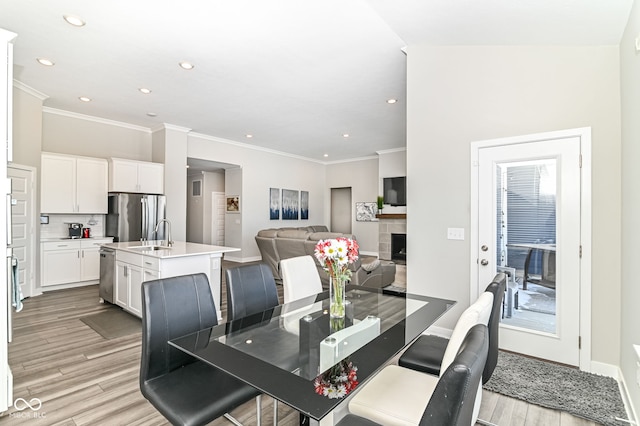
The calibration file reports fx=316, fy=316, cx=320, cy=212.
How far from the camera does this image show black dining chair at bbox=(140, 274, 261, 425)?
1403mm

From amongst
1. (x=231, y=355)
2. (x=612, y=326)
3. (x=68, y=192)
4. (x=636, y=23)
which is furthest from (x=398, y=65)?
(x=68, y=192)

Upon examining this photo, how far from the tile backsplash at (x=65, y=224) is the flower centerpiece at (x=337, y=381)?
6300 millimetres

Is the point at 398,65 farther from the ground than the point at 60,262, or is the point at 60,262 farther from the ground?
the point at 398,65

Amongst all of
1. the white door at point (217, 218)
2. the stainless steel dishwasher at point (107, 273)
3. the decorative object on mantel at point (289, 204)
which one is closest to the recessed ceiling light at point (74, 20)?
the stainless steel dishwasher at point (107, 273)

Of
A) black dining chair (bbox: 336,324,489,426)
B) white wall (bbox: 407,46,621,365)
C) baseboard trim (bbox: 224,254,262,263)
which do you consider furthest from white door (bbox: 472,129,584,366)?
baseboard trim (bbox: 224,254,262,263)

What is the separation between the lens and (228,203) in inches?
343

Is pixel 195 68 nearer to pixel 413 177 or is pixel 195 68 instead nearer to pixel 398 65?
pixel 398 65

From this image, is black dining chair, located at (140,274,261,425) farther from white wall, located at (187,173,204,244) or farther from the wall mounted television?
white wall, located at (187,173,204,244)

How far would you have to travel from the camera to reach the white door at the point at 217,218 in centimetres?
938

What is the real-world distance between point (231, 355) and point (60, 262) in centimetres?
550

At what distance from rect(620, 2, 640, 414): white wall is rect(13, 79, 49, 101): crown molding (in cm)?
668

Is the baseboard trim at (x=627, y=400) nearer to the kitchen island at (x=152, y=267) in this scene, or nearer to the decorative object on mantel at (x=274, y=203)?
the kitchen island at (x=152, y=267)

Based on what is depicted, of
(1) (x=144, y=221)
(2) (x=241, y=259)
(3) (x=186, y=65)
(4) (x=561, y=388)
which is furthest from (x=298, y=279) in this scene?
(2) (x=241, y=259)

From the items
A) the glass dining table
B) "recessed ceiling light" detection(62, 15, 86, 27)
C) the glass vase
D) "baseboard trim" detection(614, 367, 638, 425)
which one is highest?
"recessed ceiling light" detection(62, 15, 86, 27)
